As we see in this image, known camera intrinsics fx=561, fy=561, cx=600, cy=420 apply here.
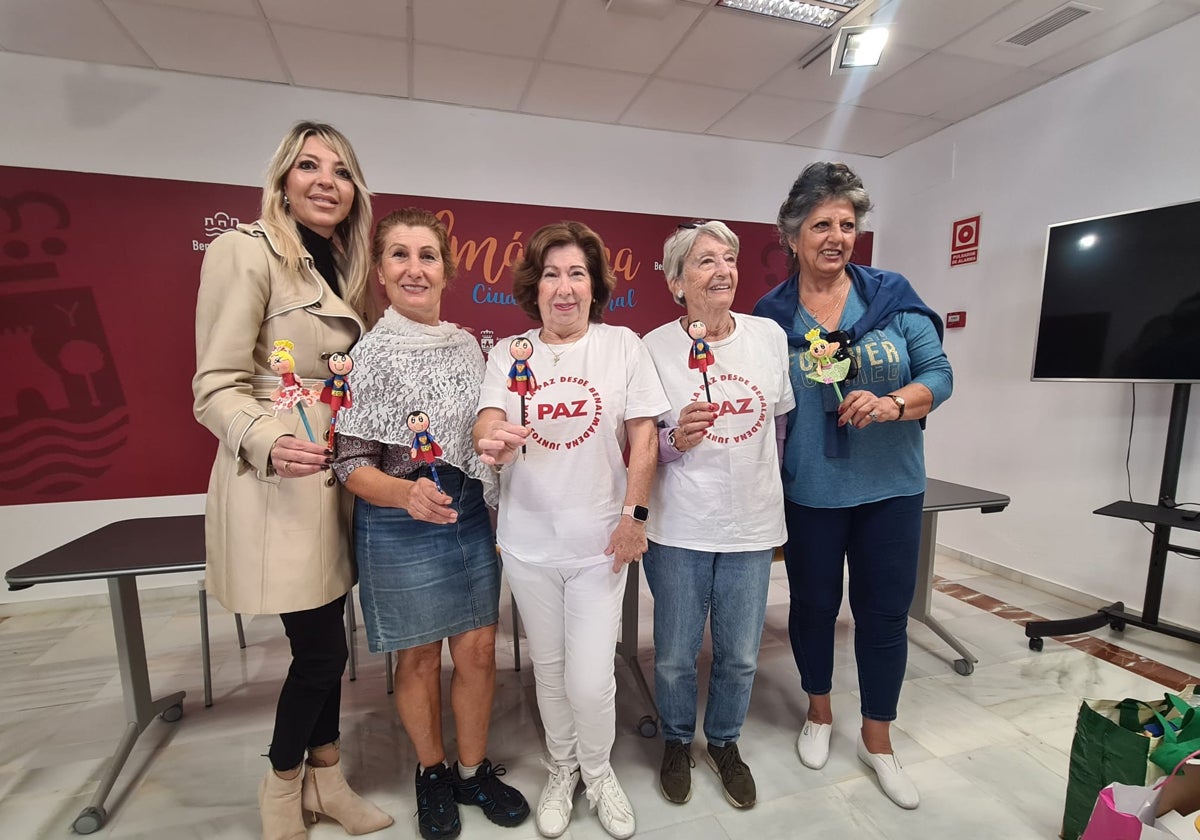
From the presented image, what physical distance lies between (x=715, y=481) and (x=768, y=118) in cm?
330

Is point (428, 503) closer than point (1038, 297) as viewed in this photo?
Yes

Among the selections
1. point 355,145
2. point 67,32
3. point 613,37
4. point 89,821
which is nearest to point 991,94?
point 613,37

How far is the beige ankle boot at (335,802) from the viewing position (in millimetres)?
1611

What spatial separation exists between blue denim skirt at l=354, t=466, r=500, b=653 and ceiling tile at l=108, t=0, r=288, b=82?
8.87 feet

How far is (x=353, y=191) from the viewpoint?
4.92 ft

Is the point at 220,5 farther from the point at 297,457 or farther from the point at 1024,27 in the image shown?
the point at 1024,27

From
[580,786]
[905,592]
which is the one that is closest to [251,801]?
[580,786]

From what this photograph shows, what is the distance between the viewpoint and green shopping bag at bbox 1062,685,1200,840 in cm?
143

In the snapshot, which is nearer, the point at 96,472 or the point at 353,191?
the point at 353,191

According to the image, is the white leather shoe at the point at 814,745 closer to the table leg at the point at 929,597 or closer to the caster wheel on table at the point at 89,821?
the table leg at the point at 929,597

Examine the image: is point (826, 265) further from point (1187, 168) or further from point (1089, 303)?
point (1187, 168)

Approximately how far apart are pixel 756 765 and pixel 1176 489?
104 inches

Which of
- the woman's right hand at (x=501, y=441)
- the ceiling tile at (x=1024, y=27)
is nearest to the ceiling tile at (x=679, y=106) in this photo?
the ceiling tile at (x=1024, y=27)

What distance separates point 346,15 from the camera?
105 inches
